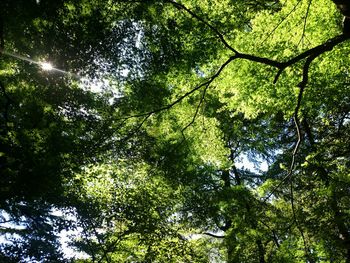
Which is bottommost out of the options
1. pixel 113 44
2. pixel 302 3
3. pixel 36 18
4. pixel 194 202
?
pixel 194 202

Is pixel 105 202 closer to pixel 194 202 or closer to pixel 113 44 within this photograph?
pixel 194 202

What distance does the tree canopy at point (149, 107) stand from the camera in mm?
9008

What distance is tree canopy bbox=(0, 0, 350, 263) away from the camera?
9.01 meters

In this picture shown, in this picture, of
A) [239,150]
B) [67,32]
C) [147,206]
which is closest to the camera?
[67,32]

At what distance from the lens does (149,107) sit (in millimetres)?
10453

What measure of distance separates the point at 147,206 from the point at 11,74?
21.1 ft

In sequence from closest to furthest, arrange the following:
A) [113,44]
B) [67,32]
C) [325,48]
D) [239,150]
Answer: [325,48], [67,32], [113,44], [239,150]

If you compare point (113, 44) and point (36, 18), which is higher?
point (113, 44)

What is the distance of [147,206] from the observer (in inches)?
452

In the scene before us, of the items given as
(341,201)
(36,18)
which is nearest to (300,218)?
(341,201)

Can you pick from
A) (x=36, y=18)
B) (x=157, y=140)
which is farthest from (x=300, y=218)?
(x=36, y=18)

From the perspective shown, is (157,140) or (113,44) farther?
(157,140)

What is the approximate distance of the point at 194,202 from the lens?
13.8 metres

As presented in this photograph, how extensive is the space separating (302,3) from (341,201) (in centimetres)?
654
